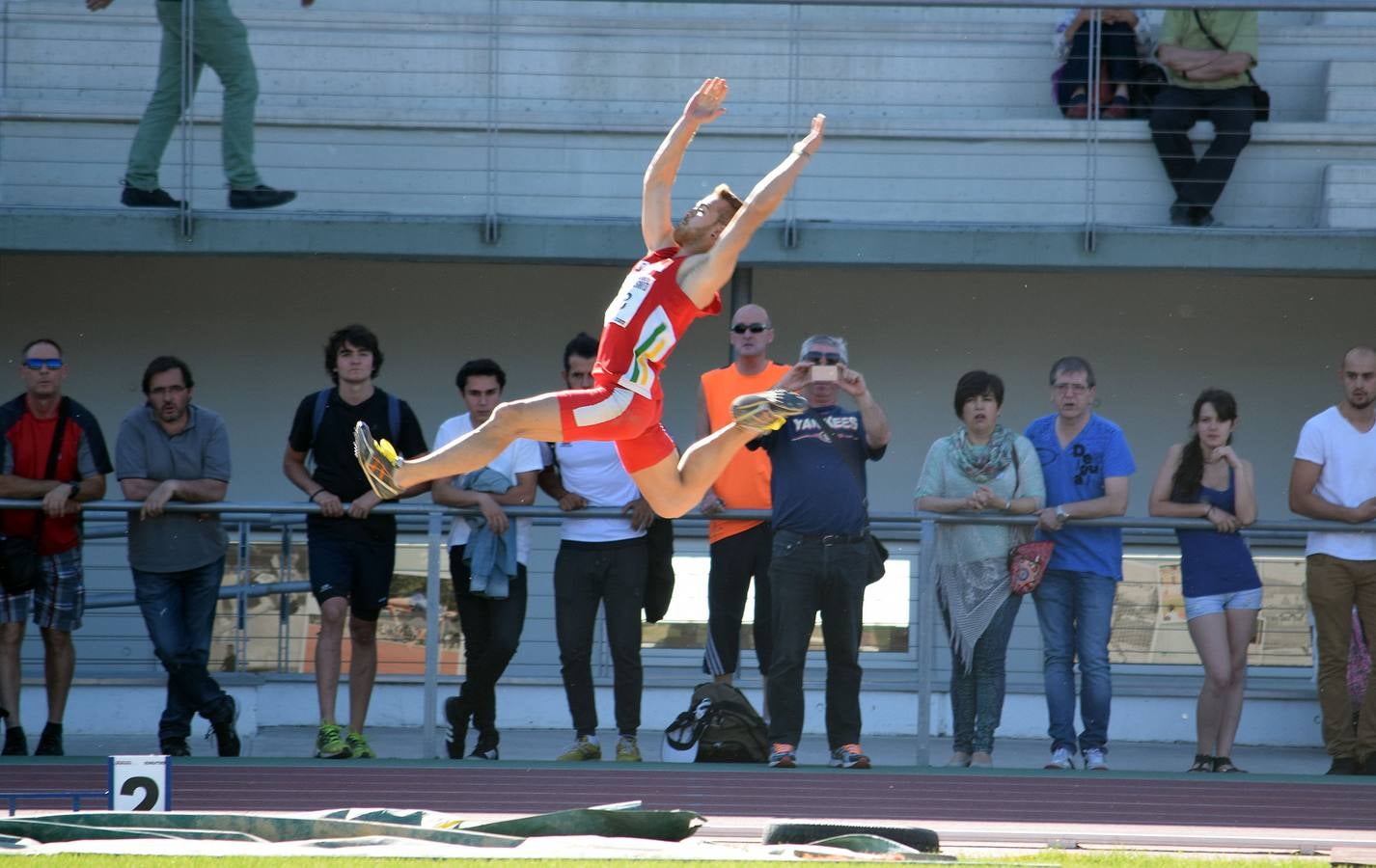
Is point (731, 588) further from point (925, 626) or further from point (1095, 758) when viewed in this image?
point (1095, 758)

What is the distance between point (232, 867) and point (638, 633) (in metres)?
3.16

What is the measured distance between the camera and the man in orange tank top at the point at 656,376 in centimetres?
631

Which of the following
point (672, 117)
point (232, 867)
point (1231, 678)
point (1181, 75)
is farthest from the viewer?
point (672, 117)

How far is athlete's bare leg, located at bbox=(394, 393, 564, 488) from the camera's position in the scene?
20.8 ft

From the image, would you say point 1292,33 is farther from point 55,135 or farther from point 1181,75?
point 55,135

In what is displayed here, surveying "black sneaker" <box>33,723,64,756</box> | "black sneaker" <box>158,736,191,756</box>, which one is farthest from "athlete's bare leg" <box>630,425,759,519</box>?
"black sneaker" <box>33,723,64,756</box>

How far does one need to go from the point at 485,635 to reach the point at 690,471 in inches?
91.2

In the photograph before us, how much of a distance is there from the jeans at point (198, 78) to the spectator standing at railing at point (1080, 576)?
547 centimetres

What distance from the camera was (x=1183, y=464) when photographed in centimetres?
854

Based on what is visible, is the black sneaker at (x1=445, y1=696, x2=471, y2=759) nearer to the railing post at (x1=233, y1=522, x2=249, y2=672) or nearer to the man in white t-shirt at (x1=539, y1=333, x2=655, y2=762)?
the man in white t-shirt at (x1=539, y1=333, x2=655, y2=762)

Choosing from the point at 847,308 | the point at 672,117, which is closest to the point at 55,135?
the point at 672,117

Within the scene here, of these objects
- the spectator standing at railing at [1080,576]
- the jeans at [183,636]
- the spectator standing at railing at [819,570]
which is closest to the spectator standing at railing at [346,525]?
the jeans at [183,636]

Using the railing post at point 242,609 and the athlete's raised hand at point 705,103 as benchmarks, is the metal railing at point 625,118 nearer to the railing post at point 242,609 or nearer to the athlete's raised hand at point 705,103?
the railing post at point 242,609

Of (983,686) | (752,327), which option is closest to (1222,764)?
(983,686)
